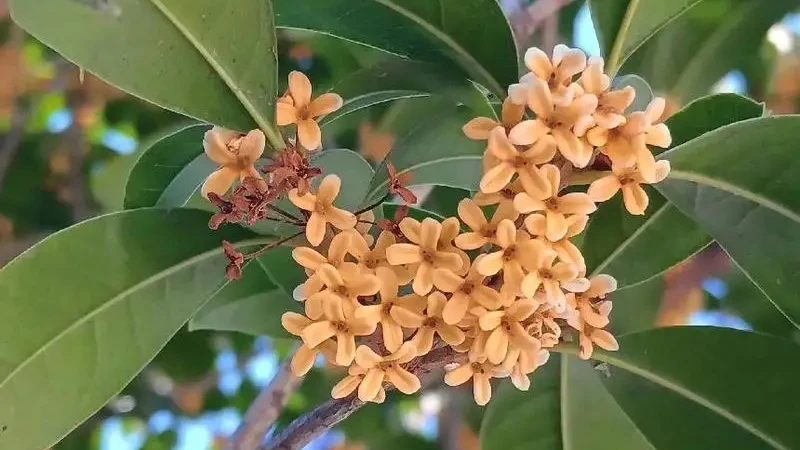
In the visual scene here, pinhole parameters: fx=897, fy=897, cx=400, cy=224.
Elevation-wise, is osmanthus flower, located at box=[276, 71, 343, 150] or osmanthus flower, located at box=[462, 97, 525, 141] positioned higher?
osmanthus flower, located at box=[276, 71, 343, 150]

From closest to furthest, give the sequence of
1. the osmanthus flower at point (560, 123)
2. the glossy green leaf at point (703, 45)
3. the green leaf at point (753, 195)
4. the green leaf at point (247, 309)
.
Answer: the osmanthus flower at point (560, 123) → the green leaf at point (753, 195) → the green leaf at point (247, 309) → the glossy green leaf at point (703, 45)

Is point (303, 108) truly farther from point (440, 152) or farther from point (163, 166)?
point (163, 166)

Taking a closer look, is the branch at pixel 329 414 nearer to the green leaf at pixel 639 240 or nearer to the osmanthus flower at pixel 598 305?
the osmanthus flower at pixel 598 305

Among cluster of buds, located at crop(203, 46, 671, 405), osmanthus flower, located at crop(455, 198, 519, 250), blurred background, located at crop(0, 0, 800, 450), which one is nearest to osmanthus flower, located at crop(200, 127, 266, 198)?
cluster of buds, located at crop(203, 46, 671, 405)

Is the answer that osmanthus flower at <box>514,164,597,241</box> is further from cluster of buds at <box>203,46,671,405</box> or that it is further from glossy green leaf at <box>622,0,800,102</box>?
glossy green leaf at <box>622,0,800,102</box>

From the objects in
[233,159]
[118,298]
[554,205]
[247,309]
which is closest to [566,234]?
[554,205]

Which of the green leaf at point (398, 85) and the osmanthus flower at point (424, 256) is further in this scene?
the green leaf at point (398, 85)

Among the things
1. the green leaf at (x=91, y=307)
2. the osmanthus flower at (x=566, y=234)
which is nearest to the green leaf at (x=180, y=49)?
the green leaf at (x=91, y=307)

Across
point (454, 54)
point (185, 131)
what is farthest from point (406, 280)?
point (185, 131)
